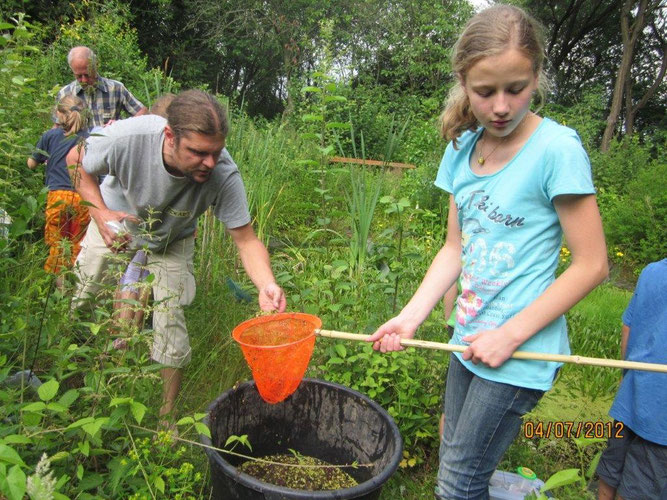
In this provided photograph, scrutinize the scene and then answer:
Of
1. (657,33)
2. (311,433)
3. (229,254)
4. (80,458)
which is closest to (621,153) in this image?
(229,254)

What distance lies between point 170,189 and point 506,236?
1588mm

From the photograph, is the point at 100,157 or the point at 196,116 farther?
the point at 100,157

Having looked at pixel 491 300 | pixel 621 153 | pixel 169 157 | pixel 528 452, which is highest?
pixel 621 153

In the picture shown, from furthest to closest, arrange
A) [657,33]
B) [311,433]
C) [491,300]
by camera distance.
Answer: [657,33] < [311,433] < [491,300]

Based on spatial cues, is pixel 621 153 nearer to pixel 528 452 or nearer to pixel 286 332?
pixel 528 452

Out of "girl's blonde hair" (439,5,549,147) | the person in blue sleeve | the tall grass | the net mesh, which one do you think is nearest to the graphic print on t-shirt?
"girl's blonde hair" (439,5,549,147)

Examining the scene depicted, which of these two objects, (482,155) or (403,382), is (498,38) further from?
(403,382)

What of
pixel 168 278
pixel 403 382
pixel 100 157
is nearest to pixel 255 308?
pixel 168 278

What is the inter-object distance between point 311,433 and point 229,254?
1794mm

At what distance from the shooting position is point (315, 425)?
86.6 inches

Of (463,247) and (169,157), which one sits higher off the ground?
(169,157)

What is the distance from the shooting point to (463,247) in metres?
1.58

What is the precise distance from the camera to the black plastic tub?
1917 millimetres
